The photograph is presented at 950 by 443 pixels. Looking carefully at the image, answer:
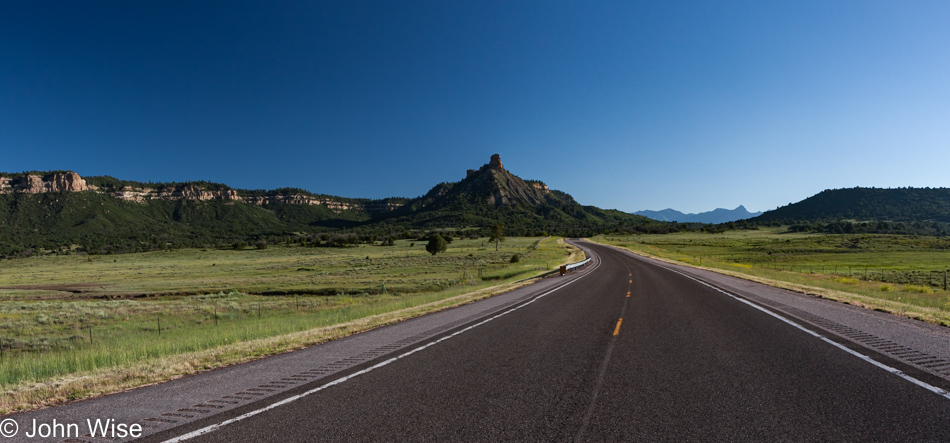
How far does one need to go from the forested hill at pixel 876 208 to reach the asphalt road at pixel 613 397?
220 meters

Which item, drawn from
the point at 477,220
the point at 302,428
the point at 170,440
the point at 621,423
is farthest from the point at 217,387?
the point at 477,220

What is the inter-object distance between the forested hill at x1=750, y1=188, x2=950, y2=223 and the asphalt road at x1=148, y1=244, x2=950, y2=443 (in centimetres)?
22002

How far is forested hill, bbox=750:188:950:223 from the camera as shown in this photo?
587 feet

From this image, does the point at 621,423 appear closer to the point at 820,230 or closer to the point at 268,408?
the point at 268,408

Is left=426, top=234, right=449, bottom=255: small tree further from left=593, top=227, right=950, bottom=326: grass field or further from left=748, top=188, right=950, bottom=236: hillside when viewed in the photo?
left=748, top=188, right=950, bottom=236: hillside

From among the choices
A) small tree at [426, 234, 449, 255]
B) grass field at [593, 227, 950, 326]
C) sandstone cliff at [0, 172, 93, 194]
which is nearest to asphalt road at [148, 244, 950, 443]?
grass field at [593, 227, 950, 326]

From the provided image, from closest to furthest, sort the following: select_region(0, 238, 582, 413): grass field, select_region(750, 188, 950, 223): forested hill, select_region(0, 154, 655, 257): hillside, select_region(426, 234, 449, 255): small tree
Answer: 1. select_region(0, 238, 582, 413): grass field
2. select_region(426, 234, 449, 255): small tree
3. select_region(0, 154, 655, 257): hillside
4. select_region(750, 188, 950, 223): forested hill

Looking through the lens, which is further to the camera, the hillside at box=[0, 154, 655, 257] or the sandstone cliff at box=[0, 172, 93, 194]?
the sandstone cliff at box=[0, 172, 93, 194]

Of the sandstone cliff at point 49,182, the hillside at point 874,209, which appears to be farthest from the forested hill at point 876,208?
the sandstone cliff at point 49,182

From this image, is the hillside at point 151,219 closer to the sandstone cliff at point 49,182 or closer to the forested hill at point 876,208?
the sandstone cliff at point 49,182

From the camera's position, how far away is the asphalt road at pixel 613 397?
181 inches

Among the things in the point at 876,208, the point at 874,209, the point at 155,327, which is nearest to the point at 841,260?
the point at 155,327

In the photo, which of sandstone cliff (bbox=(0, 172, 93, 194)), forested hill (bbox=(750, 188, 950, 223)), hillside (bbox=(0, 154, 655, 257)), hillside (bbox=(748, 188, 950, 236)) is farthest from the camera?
forested hill (bbox=(750, 188, 950, 223))

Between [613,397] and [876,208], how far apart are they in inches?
9983
